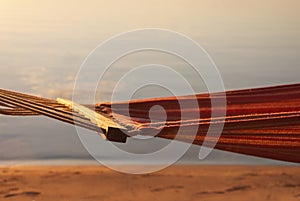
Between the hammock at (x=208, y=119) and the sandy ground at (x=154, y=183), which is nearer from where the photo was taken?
the hammock at (x=208, y=119)

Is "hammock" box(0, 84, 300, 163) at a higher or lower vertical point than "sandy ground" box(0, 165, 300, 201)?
higher

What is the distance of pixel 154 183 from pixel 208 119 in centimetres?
242

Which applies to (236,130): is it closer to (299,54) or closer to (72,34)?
(299,54)

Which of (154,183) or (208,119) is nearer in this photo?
(208,119)

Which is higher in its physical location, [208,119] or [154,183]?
[208,119]

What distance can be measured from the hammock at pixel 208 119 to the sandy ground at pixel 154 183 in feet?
5.95

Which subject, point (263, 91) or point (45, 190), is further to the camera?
point (45, 190)

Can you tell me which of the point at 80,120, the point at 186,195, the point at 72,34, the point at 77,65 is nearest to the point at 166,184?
the point at 186,195

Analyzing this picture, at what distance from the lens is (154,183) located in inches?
159

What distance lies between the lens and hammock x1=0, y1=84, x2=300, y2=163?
65.8 inches

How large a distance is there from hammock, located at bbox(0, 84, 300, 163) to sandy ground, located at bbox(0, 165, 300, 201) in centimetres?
181

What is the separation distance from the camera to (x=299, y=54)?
32.2ft

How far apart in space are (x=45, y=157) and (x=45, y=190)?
2.20ft

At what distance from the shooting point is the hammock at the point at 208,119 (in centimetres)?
167
